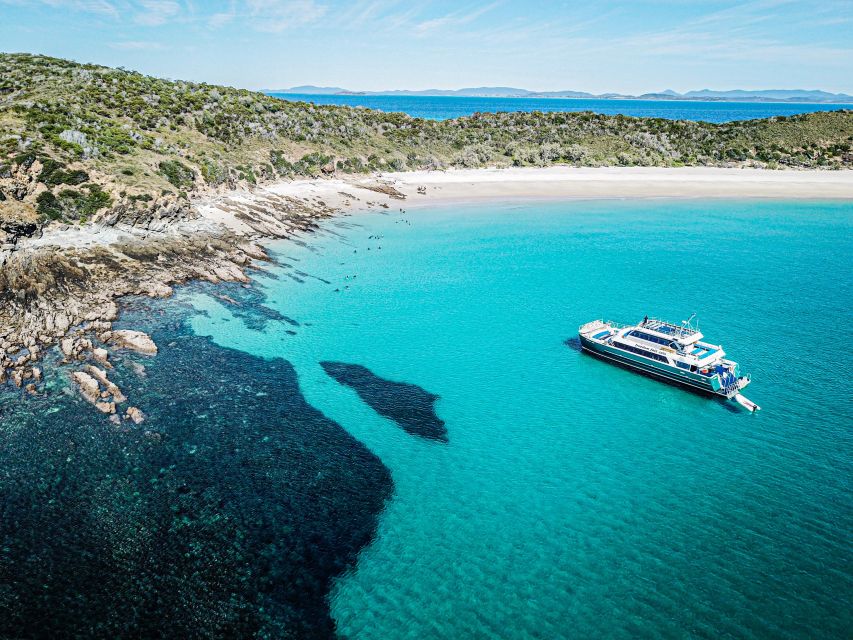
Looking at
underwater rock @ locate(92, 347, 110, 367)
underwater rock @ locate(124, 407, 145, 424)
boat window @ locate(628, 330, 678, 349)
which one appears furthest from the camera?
boat window @ locate(628, 330, 678, 349)

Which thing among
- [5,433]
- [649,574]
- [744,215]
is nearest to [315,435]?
[5,433]

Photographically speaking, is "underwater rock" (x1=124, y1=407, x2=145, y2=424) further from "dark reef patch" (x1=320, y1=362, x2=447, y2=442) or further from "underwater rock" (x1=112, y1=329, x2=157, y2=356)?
"dark reef patch" (x1=320, y1=362, x2=447, y2=442)

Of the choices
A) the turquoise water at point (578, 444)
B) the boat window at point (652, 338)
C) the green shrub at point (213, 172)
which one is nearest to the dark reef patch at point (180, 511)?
the turquoise water at point (578, 444)

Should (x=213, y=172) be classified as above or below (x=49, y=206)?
above

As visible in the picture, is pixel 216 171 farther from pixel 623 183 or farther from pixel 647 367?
pixel 623 183

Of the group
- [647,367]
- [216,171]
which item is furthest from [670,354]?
[216,171]

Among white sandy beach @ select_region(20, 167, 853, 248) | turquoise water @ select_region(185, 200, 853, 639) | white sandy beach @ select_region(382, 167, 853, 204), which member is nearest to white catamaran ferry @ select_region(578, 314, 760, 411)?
turquoise water @ select_region(185, 200, 853, 639)
